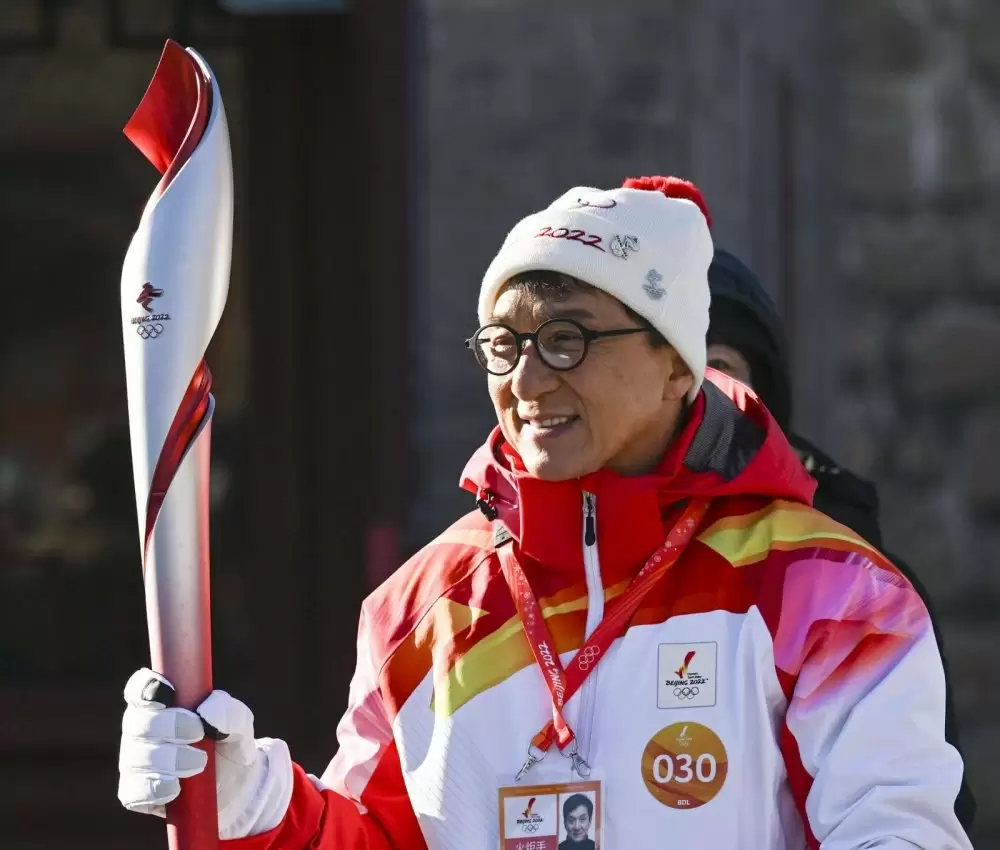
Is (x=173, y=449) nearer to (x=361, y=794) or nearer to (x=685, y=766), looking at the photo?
(x=361, y=794)

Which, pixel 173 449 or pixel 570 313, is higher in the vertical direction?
pixel 570 313

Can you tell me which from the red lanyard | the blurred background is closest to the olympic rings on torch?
the red lanyard

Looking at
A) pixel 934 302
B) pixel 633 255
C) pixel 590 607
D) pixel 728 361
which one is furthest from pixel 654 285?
pixel 934 302

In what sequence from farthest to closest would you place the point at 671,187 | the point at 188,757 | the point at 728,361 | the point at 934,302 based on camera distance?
the point at 934,302 < the point at 728,361 < the point at 671,187 < the point at 188,757

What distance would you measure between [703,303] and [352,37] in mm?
2405

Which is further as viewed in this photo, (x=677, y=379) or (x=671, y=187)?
(x=671, y=187)

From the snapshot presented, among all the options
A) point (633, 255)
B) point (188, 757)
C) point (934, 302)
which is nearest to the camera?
point (188, 757)

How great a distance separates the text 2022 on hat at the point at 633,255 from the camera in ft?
7.66

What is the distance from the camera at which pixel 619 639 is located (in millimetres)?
2270

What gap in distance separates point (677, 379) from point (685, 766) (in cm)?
48

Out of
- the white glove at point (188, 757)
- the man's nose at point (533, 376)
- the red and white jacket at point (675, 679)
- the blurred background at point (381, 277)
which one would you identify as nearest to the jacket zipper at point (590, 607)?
the red and white jacket at point (675, 679)

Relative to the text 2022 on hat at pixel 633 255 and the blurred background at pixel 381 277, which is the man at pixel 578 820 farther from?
the blurred background at pixel 381 277

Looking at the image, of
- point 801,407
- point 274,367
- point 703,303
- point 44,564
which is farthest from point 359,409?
point 703,303

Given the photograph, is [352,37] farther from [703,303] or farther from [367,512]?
[703,303]
